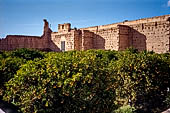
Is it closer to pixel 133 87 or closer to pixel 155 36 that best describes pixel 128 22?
pixel 155 36

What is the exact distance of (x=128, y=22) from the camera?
16.2m

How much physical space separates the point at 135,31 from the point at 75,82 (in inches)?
508

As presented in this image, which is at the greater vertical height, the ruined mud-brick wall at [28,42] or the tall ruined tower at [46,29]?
the tall ruined tower at [46,29]

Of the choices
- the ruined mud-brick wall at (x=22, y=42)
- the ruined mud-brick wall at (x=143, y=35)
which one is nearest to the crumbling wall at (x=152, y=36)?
the ruined mud-brick wall at (x=143, y=35)

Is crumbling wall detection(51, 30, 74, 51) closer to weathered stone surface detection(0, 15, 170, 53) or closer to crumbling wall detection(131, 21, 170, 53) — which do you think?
weathered stone surface detection(0, 15, 170, 53)

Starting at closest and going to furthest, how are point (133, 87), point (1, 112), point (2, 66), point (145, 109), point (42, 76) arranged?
point (42, 76), point (1, 112), point (2, 66), point (133, 87), point (145, 109)

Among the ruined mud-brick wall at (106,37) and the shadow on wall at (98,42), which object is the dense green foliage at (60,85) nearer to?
the ruined mud-brick wall at (106,37)

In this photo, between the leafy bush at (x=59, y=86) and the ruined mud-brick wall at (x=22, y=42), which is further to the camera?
the ruined mud-brick wall at (x=22, y=42)

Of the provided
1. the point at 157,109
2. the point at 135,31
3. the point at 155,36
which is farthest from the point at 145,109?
the point at 135,31

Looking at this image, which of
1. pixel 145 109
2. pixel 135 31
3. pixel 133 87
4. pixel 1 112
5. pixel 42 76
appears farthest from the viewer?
pixel 135 31

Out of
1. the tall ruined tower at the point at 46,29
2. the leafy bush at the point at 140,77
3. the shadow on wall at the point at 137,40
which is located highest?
→ the tall ruined tower at the point at 46,29

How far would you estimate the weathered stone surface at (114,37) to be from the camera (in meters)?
13.6

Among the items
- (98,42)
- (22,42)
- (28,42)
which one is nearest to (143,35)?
(98,42)

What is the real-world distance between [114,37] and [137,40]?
2358mm
